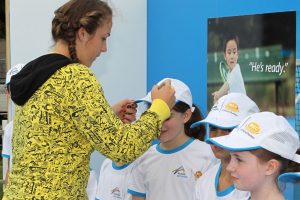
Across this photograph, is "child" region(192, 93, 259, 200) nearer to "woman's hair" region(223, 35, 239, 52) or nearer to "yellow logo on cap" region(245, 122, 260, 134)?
"yellow logo on cap" region(245, 122, 260, 134)

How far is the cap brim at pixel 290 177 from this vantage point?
64.8 inches

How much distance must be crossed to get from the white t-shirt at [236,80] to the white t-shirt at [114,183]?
959 millimetres

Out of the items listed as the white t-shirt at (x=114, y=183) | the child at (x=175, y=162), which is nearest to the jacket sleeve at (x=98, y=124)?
the child at (x=175, y=162)

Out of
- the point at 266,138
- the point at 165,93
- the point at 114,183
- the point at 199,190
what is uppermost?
the point at 165,93

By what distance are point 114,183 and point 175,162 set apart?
2.01ft

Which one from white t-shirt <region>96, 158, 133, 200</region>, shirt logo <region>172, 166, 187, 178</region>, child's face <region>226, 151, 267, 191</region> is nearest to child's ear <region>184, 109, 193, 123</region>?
shirt logo <region>172, 166, 187, 178</region>

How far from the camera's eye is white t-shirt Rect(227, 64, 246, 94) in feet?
11.4

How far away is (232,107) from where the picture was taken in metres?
2.25

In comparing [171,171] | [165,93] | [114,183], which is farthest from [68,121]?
[114,183]

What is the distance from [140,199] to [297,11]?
140 cm

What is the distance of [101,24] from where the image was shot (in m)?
1.73

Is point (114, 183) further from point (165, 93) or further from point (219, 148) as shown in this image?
point (165, 93)

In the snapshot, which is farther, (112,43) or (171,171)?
(112,43)

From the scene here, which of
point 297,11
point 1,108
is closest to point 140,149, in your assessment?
point 297,11
